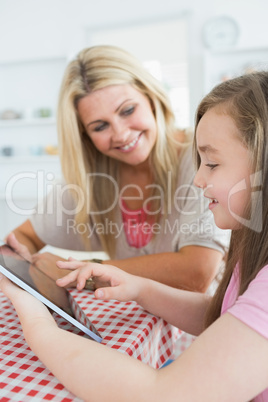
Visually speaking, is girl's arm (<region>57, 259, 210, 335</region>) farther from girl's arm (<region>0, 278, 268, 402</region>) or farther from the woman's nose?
the woman's nose

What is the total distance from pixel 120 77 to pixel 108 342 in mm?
949

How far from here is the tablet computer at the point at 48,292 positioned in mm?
722

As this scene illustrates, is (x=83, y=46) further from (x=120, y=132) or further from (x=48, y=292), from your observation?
(x=48, y=292)

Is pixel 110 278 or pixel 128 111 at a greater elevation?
pixel 128 111

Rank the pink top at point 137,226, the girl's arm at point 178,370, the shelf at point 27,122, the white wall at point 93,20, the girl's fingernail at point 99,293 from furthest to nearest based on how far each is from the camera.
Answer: the shelf at point 27,122 < the white wall at point 93,20 < the pink top at point 137,226 < the girl's fingernail at point 99,293 < the girl's arm at point 178,370

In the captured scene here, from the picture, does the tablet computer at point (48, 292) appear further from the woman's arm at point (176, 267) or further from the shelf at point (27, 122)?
the shelf at point (27, 122)

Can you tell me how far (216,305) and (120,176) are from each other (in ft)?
2.85

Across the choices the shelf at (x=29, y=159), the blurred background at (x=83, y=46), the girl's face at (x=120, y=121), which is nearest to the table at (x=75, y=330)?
the girl's face at (x=120, y=121)

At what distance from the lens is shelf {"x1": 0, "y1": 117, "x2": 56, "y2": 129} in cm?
433

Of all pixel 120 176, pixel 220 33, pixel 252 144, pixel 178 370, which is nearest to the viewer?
pixel 178 370

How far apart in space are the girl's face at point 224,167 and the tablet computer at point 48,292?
0.32 metres

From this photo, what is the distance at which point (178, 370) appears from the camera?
22.7 inches

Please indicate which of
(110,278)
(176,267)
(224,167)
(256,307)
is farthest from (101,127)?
(256,307)

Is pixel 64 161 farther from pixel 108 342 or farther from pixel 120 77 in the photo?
pixel 108 342
